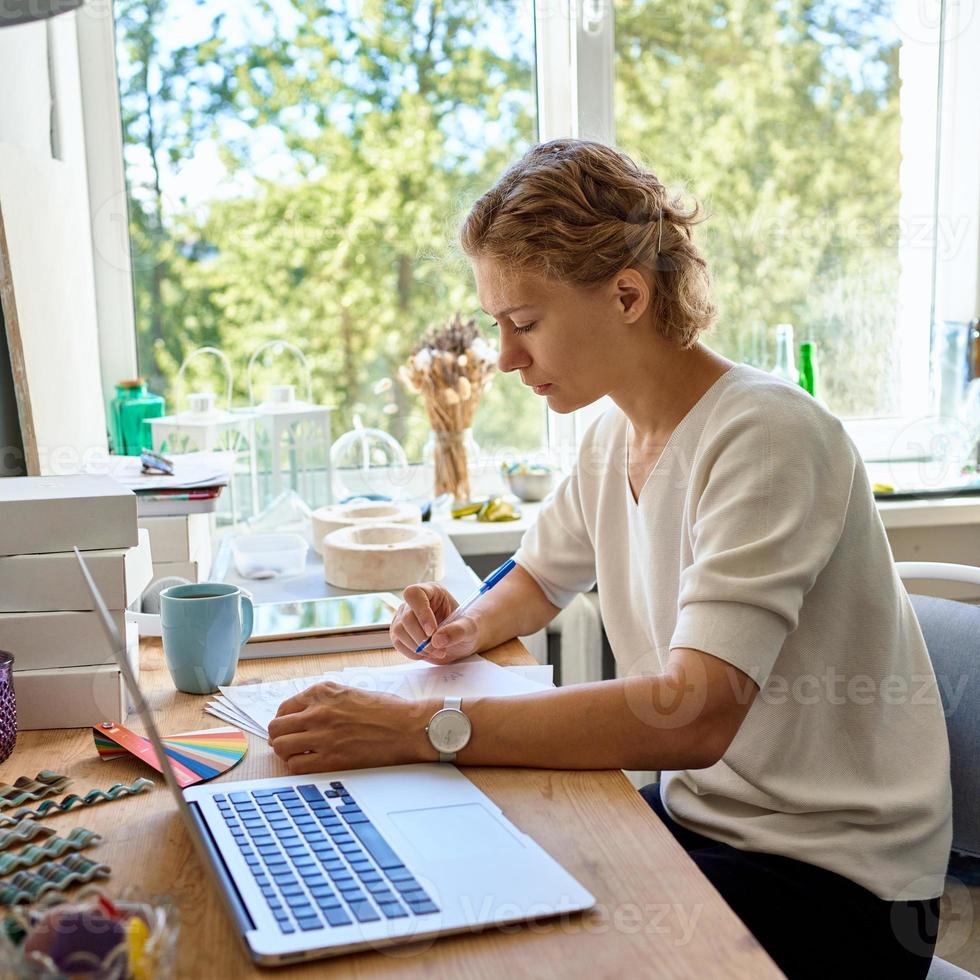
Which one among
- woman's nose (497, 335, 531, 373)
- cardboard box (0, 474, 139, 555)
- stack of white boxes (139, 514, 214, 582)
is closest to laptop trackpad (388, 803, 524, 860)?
cardboard box (0, 474, 139, 555)

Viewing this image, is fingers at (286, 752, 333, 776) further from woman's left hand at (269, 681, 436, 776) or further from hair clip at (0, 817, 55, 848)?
hair clip at (0, 817, 55, 848)

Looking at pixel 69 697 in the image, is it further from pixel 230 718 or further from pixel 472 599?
pixel 472 599

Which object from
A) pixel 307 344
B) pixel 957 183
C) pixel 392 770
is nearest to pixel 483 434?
pixel 307 344

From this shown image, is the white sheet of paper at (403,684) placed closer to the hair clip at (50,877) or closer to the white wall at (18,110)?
the hair clip at (50,877)

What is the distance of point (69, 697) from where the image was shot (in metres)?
1.11

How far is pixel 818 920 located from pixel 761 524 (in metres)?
0.37

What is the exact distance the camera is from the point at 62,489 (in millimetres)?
1165

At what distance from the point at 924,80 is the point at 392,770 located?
7.13 feet

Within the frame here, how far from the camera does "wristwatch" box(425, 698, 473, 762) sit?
38.5 inches

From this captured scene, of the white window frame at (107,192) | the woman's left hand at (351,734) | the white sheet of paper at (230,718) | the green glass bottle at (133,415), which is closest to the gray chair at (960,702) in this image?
the woman's left hand at (351,734)

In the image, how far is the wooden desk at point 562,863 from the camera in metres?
0.68

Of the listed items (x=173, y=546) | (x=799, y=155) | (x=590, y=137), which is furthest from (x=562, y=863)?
(x=799, y=155)

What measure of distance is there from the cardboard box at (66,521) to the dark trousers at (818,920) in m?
0.64

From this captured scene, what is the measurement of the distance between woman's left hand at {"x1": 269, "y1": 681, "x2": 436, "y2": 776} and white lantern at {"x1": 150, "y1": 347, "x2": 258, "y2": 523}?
1127 millimetres
